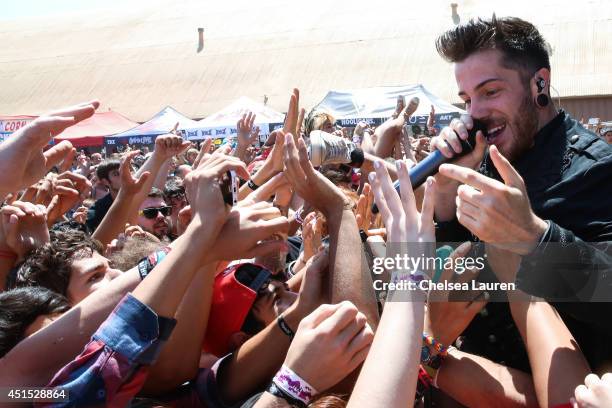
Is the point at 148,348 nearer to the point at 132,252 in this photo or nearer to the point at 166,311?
the point at 166,311

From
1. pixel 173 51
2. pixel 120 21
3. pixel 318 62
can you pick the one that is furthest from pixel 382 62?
pixel 120 21

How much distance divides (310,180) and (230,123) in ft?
41.5

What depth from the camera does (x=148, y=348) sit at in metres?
1.54

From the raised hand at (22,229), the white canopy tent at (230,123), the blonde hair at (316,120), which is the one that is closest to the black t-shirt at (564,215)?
the raised hand at (22,229)

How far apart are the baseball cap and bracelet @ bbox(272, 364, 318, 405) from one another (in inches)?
26.2

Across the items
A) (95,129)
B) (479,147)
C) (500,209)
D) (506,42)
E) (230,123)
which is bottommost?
(500,209)

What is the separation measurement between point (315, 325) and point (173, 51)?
1447 inches

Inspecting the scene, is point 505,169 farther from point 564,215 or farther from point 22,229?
point 22,229

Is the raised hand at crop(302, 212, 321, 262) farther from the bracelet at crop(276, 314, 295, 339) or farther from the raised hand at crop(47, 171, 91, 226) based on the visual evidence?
the raised hand at crop(47, 171, 91, 226)

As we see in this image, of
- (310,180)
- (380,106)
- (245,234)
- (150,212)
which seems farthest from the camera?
(380,106)

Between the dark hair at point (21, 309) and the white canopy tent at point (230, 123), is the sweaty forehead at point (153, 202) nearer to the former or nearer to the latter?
the dark hair at point (21, 309)

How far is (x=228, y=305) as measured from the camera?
203 cm

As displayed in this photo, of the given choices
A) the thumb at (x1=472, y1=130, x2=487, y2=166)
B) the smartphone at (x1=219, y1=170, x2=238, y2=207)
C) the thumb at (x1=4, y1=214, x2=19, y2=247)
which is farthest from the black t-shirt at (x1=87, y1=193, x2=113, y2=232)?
the thumb at (x1=472, y1=130, x2=487, y2=166)

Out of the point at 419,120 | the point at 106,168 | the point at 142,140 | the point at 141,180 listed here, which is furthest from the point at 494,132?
the point at 142,140
